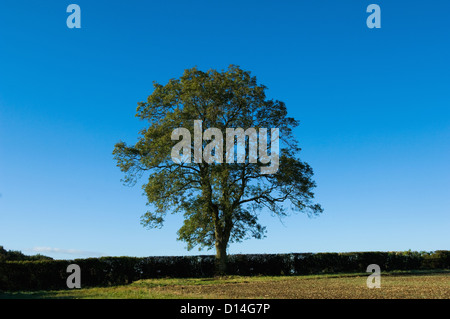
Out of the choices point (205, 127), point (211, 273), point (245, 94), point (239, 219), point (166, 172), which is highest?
point (245, 94)

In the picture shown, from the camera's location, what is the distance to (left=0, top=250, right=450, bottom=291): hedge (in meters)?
23.9

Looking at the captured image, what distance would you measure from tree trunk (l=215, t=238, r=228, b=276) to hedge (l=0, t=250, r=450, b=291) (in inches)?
17.4

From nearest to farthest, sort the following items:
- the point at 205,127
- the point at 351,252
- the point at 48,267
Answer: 1. the point at 48,267
2. the point at 205,127
3. the point at 351,252

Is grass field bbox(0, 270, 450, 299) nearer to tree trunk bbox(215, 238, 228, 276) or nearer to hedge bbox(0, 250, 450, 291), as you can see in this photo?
tree trunk bbox(215, 238, 228, 276)

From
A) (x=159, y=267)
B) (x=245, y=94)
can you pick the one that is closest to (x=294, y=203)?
(x=245, y=94)

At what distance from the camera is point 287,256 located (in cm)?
3142

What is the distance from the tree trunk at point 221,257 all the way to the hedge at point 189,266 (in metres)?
0.44

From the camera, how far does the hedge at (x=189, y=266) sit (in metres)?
23.9

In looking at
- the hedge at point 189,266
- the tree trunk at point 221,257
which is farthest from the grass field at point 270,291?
the hedge at point 189,266

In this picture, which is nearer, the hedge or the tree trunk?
the hedge

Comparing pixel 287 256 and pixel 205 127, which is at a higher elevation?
pixel 205 127

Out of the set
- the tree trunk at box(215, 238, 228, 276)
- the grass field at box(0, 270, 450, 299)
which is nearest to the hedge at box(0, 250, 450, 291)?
the tree trunk at box(215, 238, 228, 276)
